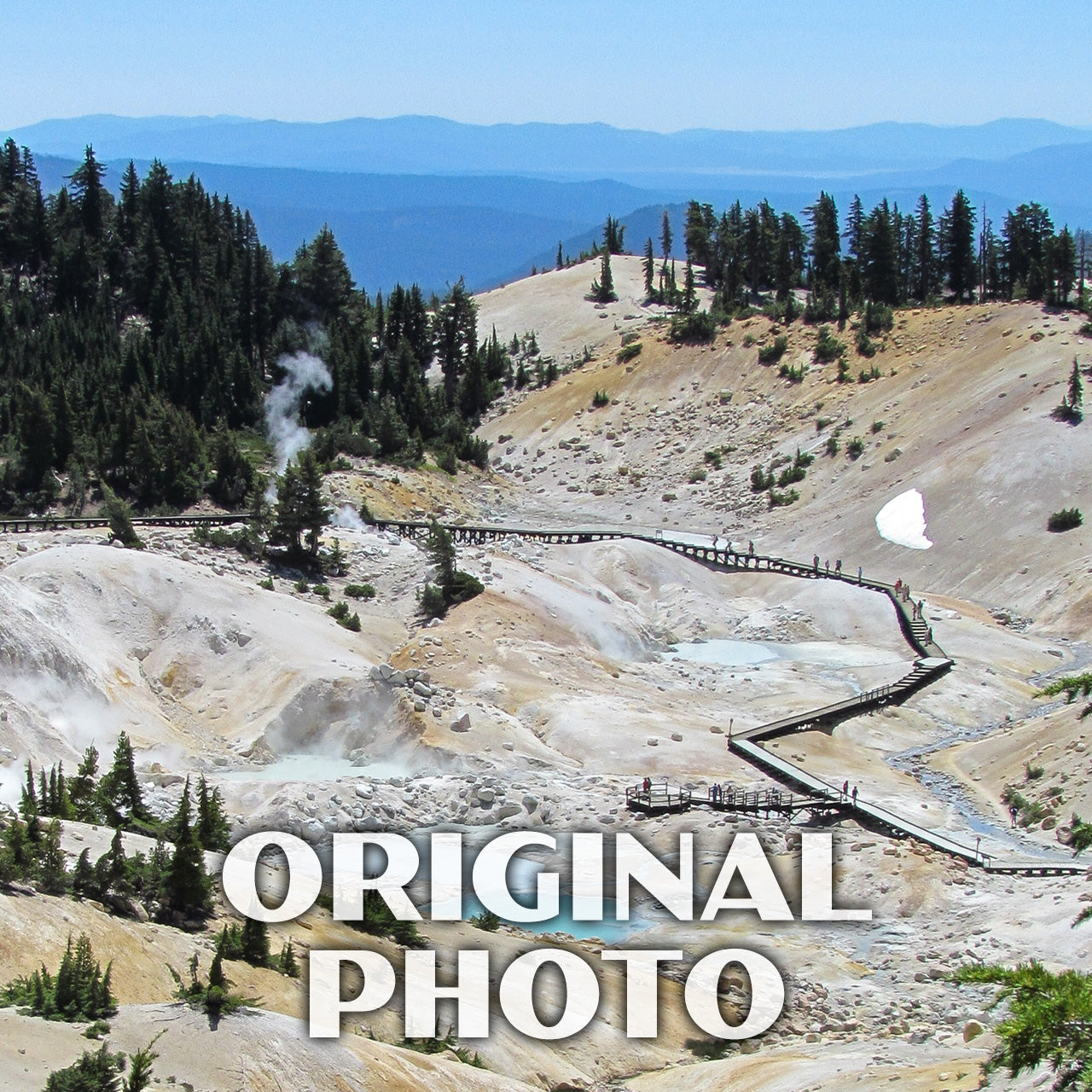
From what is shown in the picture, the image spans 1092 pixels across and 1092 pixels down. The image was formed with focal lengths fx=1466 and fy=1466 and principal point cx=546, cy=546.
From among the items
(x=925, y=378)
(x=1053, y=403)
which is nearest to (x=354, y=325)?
(x=925, y=378)

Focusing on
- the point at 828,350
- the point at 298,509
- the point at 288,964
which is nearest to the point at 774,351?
the point at 828,350

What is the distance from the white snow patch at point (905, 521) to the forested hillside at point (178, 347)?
26.5 m

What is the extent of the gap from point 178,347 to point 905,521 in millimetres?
42296

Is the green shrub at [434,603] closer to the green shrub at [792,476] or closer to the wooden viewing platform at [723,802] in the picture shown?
the wooden viewing platform at [723,802]

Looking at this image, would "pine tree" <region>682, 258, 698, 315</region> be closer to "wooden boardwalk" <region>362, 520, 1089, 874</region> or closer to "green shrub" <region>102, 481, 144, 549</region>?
"wooden boardwalk" <region>362, 520, 1089, 874</region>

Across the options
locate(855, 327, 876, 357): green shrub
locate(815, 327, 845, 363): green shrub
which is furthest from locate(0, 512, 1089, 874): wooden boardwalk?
locate(855, 327, 876, 357): green shrub

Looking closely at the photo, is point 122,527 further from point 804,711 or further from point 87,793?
point 804,711

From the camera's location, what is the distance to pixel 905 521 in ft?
245

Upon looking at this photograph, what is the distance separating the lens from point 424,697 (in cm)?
4575

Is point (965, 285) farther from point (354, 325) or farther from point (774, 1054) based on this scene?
point (774, 1054)

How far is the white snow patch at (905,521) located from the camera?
240ft

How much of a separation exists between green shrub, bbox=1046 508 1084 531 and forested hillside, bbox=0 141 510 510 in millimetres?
35098

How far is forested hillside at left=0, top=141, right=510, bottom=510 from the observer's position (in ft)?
232

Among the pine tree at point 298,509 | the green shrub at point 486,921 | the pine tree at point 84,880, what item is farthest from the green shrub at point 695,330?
the pine tree at point 84,880
